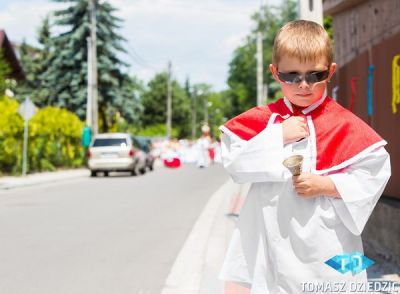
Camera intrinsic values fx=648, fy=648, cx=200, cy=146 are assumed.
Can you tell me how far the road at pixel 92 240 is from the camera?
6.09 metres

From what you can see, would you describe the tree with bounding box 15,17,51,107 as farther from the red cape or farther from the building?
the red cape

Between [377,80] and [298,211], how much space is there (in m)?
5.22

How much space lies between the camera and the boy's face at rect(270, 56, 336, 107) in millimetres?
2455

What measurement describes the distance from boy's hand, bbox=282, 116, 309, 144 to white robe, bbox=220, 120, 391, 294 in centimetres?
3

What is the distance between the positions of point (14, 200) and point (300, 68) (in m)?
13.4

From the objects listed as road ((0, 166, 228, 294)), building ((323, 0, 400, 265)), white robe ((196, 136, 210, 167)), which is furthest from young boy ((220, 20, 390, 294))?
building ((323, 0, 400, 265))

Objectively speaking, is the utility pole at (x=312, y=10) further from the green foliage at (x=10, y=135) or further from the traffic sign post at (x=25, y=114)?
the green foliage at (x=10, y=135)

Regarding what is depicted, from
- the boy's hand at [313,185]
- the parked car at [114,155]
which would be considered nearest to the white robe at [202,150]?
the boy's hand at [313,185]

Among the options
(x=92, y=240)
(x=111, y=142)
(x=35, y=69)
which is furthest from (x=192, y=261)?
(x=35, y=69)

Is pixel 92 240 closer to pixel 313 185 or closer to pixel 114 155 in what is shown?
pixel 313 185

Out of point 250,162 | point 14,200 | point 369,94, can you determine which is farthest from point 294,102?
point 14,200

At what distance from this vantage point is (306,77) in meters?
2.45

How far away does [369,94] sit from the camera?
7.59 m

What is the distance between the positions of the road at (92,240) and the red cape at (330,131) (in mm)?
3437
